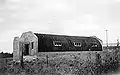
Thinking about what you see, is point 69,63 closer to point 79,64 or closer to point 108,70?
point 79,64

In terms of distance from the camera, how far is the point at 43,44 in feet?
108

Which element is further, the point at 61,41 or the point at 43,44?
the point at 61,41

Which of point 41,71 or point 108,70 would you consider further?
point 41,71

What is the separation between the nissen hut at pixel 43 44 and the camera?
107 feet

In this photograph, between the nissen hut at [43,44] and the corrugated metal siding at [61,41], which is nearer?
the nissen hut at [43,44]

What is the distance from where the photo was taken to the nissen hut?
32537mm

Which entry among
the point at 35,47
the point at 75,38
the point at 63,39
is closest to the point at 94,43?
the point at 75,38

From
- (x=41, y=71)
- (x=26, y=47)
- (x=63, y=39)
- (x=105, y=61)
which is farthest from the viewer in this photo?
(x=63, y=39)

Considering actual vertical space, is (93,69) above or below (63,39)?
below

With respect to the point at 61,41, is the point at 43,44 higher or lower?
lower

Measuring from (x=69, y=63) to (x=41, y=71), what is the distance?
10.7 ft

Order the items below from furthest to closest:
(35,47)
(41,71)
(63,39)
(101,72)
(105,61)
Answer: (63,39) → (35,47) → (41,71) → (105,61) → (101,72)

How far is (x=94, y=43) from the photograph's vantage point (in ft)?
140

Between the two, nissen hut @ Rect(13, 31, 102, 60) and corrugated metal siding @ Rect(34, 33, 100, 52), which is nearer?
nissen hut @ Rect(13, 31, 102, 60)
